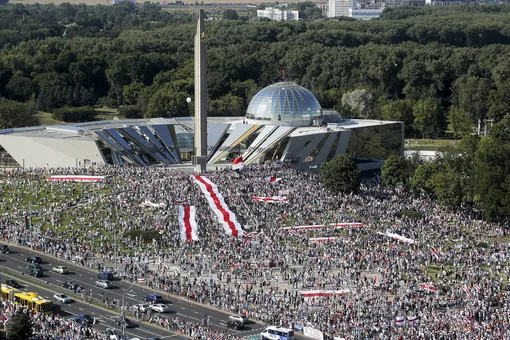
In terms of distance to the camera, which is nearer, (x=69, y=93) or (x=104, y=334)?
(x=104, y=334)

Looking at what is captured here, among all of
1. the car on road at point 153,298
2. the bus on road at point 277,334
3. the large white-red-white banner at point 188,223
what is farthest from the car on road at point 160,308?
the large white-red-white banner at point 188,223

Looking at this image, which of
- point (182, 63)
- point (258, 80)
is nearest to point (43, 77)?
point (182, 63)

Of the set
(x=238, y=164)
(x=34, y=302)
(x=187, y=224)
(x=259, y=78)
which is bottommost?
(x=34, y=302)

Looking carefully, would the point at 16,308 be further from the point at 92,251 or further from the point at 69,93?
the point at 69,93

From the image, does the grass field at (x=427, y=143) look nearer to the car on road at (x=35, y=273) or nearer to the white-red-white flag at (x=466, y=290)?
the white-red-white flag at (x=466, y=290)

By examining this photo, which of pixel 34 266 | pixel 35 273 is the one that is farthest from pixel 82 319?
pixel 34 266

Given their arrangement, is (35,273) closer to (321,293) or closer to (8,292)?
(8,292)
